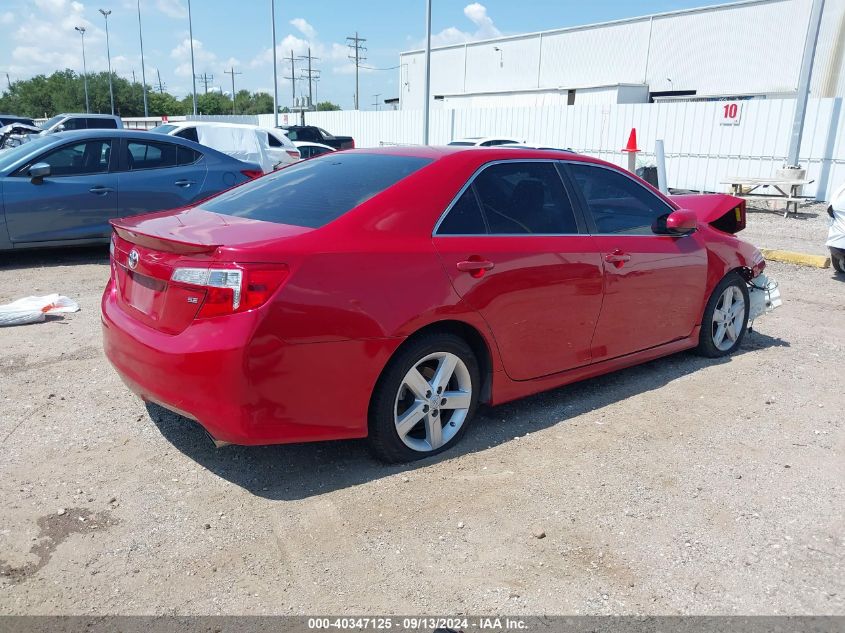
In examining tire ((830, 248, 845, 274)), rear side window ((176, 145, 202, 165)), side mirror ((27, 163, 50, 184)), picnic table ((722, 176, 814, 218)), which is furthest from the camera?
picnic table ((722, 176, 814, 218))

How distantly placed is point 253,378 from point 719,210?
14.4 feet

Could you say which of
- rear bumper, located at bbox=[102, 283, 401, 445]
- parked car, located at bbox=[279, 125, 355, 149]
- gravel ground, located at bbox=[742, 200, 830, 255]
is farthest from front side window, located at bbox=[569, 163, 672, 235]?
parked car, located at bbox=[279, 125, 355, 149]

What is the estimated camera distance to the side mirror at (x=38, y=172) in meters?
8.01

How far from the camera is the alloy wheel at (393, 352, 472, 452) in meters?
3.63

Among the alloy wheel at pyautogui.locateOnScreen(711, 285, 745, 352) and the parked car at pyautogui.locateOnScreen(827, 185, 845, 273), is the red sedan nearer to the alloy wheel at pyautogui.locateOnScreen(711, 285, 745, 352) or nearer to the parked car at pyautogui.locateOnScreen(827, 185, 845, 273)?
the alloy wheel at pyautogui.locateOnScreen(711, 285, 745, 352)

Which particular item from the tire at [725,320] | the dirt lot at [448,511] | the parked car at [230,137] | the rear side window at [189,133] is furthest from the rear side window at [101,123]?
the tire at [725,320]

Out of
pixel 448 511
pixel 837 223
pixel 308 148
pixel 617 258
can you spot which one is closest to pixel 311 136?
pixel 308 148

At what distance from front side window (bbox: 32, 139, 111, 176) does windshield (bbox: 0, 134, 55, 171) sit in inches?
7.5

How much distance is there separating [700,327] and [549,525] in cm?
285

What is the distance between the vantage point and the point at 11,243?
8023mm

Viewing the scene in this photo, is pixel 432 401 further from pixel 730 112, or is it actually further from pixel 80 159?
pixel 730 112

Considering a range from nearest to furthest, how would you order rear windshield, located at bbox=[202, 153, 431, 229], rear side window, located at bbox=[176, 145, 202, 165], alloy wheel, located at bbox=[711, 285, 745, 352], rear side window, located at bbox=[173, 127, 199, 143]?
rear windshield, located at bbox=[202, 153, 431, 229], alloy wheel, located at bbox=[711, 285, 745, 352], rear side window, located at bbox=[176, 145, 202, 165], rear side window, located at bbox=[173, 127, 199, 143]

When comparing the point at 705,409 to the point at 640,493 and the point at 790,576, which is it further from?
the point at 790,576

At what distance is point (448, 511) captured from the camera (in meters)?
3.32
